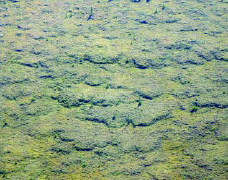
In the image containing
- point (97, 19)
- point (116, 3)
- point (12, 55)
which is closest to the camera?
point (12, 55)

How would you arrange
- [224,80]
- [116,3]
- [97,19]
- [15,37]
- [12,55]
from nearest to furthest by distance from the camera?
1. [224,80]
2. [12,55]
3. [15,37]
4. [97,19]
5. [116,3]

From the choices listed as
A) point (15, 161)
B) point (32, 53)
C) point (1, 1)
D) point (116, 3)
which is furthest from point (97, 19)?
point (15, 161)

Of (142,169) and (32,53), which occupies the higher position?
(32,53)

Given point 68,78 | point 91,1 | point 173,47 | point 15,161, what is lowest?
point 15,161

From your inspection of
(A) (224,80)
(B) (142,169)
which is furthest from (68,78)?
(A) (224,80)

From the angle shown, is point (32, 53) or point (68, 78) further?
point (32, 53)

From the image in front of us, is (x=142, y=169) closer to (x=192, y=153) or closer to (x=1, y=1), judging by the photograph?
(x=192, y=153)
